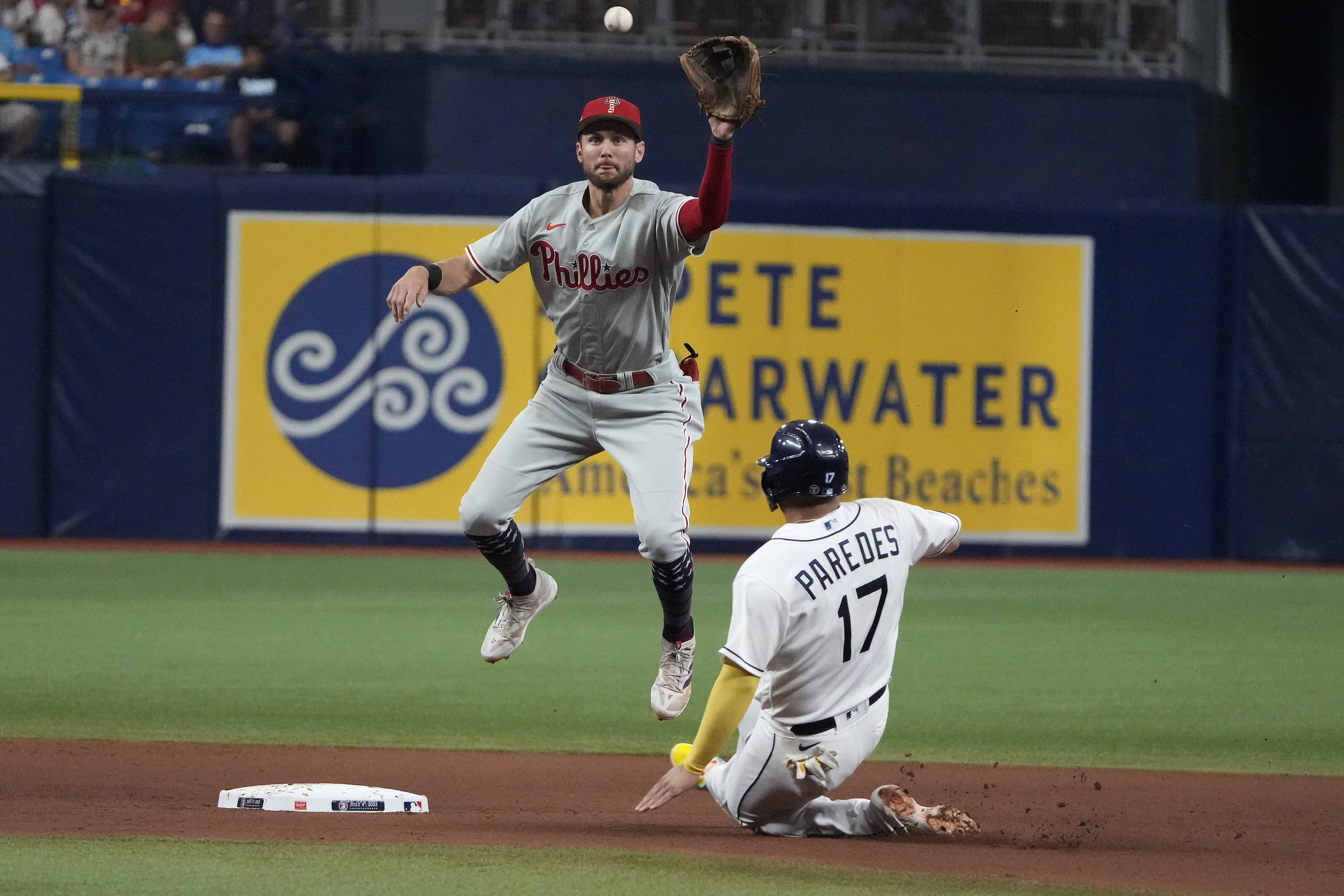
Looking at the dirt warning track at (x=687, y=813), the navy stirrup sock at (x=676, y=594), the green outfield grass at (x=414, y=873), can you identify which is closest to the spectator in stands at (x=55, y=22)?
the dirt warning track at (x=687, y=813)

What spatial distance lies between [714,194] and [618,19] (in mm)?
993

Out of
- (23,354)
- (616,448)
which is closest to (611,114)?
(616,448)

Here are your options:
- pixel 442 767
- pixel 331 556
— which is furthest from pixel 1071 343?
pixel 442 767

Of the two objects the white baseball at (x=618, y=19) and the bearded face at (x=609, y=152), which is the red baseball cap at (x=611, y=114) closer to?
the bearded face at (x=609, y=152)

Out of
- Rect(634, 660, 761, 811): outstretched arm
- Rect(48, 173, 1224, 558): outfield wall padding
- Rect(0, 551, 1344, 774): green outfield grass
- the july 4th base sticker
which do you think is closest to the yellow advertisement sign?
Rect(48, 173, 1224, 558): outfield wall padding

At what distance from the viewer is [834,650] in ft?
16.7

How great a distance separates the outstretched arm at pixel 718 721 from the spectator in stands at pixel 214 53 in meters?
11.6

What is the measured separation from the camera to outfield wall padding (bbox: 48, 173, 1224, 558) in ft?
45.4

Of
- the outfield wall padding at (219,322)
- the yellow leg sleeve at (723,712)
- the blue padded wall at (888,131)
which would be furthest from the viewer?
the blue padded wall at (888,131)

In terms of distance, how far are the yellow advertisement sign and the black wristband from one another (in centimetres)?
759

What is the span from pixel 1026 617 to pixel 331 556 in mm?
5508

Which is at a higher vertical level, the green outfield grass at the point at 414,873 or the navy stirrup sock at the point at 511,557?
the navy stirrup sock at the point at 511,557

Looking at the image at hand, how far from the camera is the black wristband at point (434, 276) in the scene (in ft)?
19.1

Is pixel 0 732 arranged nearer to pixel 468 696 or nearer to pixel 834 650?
pixel 468 696
